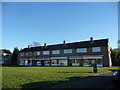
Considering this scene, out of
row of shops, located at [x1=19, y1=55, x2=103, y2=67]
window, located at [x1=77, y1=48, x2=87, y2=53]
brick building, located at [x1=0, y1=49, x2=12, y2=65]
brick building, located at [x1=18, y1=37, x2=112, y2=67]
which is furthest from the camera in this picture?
brick building, located at [x1=0, y1=49, x2=12, y2=65]

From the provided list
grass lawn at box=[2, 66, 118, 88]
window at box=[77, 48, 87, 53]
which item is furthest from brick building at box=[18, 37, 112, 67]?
grass lawn at box=[2, 66, 118, 88]

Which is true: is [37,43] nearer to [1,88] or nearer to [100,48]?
[100,48]

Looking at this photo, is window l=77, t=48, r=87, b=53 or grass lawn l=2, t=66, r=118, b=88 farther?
window l=77, t=48, r=87, b=53

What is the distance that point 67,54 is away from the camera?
4906cm

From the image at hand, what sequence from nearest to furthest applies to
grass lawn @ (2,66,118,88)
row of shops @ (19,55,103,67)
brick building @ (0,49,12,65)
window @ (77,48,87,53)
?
grass lawn @ (2,66,118,88), row of shops @ (19,55,103,67), window @ (77,48,87,53), brick building @ (0,49,12,65)

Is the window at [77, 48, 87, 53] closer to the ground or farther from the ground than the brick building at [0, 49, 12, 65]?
farther from the ground

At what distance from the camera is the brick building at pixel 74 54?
4235cm

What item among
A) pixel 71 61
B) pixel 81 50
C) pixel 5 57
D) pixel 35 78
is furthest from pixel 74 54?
pixel 5 57

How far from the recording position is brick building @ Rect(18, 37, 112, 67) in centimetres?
4235

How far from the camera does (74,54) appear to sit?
47594 millimetres

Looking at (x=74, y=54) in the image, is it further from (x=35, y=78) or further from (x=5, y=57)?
(x=5, y=57)

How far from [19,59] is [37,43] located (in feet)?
56.7

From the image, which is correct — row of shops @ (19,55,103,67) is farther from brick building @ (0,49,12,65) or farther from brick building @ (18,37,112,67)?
brick building @ (0,49,12,65)

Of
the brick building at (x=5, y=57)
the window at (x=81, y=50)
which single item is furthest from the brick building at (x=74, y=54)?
the brick building at (x=5, y=57)
